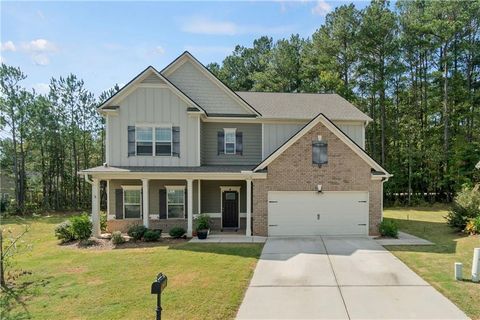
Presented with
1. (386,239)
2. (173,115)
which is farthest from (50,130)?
(386,239)

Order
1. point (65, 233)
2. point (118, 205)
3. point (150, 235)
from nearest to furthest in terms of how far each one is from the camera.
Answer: point (150, 235)
point (65, 233)
point (118, 205)

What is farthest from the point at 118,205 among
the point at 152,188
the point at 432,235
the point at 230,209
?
the point at 432,235

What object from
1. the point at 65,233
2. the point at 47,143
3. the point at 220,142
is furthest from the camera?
the point at 47,143

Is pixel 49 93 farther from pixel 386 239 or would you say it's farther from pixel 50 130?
pixel 386 239

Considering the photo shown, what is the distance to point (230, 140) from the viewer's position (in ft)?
57.6

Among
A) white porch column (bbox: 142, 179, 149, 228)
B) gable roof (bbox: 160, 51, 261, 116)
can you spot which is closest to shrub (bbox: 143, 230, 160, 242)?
white porch column (bbox: 142, 179, 149, 228)

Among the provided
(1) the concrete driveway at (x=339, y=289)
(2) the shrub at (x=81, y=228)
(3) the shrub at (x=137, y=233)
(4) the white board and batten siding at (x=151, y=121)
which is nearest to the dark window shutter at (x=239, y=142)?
(4) the white board and batten siding at (x=151, y=121)

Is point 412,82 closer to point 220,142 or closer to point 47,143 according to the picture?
point 220,142

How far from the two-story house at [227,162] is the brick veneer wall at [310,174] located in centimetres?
5

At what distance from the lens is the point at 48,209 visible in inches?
1163

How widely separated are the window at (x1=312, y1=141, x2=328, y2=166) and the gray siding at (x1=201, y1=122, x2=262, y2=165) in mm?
3913

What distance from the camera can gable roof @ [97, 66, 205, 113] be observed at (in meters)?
15.5

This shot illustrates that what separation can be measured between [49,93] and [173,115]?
68.4 ft

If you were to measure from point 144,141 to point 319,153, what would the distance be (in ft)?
29.2
